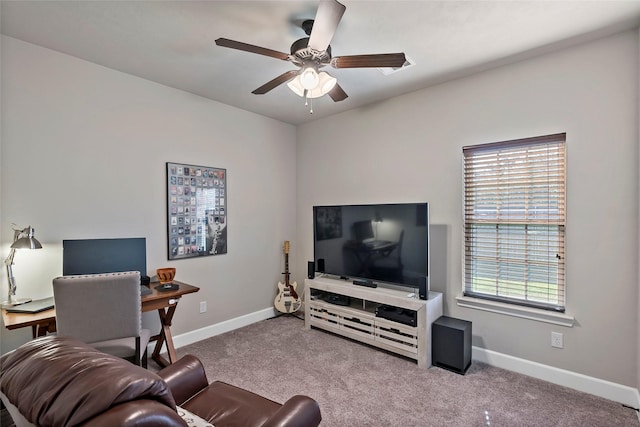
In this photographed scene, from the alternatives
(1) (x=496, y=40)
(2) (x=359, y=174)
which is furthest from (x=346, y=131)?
(1) (x=496, y=40)

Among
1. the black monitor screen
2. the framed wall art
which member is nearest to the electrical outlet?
the framed wall art

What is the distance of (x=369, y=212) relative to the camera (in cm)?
333

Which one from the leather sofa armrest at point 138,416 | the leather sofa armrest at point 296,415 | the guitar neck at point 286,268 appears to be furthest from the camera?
the guitar neck at point 286,268

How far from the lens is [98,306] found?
2.07m

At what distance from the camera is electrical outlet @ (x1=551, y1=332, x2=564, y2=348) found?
250cm

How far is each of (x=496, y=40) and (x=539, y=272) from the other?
1.88 meters

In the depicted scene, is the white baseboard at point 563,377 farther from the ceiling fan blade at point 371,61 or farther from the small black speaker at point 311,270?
the ceiling fan blade at point 371,61

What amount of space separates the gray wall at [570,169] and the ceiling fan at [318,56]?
1.34 m

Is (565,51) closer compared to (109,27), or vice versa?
(109,27)

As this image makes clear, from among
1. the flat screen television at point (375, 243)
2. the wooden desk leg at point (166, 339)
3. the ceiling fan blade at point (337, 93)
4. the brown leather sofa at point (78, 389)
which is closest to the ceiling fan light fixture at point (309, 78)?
the ceiling fan blade at point (337, 93)

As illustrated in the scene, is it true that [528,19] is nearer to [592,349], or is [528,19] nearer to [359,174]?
[359,174]

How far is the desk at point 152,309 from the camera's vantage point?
6.60 feet

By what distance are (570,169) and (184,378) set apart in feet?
9.94

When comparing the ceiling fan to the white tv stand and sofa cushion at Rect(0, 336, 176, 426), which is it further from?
the white tv stand
